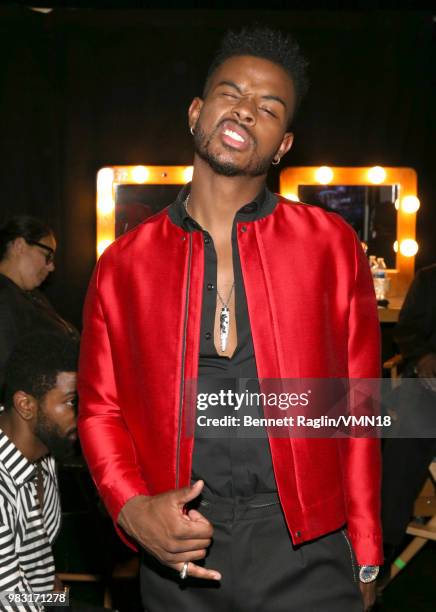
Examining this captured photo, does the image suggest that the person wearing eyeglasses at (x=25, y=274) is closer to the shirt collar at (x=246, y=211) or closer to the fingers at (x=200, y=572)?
the shirt collar at (x=246, y=211)

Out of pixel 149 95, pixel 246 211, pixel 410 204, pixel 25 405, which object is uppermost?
pixel 149 95

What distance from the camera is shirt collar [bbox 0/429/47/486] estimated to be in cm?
214

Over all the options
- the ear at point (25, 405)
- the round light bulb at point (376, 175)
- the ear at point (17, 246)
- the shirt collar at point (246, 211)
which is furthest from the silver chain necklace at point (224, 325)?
the round light bulb at point (376, 175)

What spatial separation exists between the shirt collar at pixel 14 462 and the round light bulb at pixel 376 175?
12.0 ft

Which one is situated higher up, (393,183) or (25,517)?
(393,183)

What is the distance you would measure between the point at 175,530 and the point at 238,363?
0.35 m

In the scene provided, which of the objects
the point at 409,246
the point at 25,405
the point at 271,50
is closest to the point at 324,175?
the point at 409,246

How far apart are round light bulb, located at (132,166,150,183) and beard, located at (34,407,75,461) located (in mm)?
3064

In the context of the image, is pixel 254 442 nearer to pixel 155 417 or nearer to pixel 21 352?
pixel 155 417

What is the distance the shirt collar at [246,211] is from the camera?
1.62m

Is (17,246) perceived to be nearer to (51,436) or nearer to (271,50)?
(51,436)

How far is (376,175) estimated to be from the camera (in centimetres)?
523

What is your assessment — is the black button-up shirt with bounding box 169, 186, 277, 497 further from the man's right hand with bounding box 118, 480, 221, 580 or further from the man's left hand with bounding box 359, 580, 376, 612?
the man's left hand with bounding box 359, 580, 376, 612

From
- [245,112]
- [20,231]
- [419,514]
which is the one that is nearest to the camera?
[245,112]
